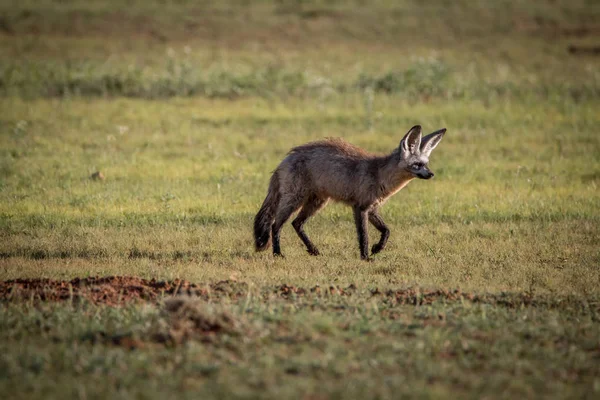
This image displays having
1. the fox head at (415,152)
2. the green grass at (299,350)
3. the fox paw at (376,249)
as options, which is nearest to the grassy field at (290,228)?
the green grass at (299,350)

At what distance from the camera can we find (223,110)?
71.3 feet

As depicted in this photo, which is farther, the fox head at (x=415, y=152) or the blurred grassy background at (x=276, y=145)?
the fox head at (x=415, y=152)

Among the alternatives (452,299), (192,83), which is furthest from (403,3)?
(452,299)

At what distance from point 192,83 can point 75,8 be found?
1969cm

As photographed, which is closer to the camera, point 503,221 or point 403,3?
point 503,221

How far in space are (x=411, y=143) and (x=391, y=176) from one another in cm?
53

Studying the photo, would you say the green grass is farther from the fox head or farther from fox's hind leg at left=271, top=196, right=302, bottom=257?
fox's hind leg at left=271, top=196, right=302, bottom=257

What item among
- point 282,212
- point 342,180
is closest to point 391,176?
point 342,180

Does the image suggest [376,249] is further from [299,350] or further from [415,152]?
[299,350]

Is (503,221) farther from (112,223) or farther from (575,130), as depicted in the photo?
(575,130)

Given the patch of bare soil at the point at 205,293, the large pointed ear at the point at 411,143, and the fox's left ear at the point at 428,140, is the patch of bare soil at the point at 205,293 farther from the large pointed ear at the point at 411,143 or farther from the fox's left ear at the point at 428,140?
the fox's left ear at the point at 428,140

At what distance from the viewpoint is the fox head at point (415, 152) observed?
10.8m

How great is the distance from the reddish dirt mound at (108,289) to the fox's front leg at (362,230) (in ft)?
7.79

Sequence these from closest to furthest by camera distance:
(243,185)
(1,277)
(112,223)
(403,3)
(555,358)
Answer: (555,358)
(1,277)
(112,223)
(243,185)
(403,3)
